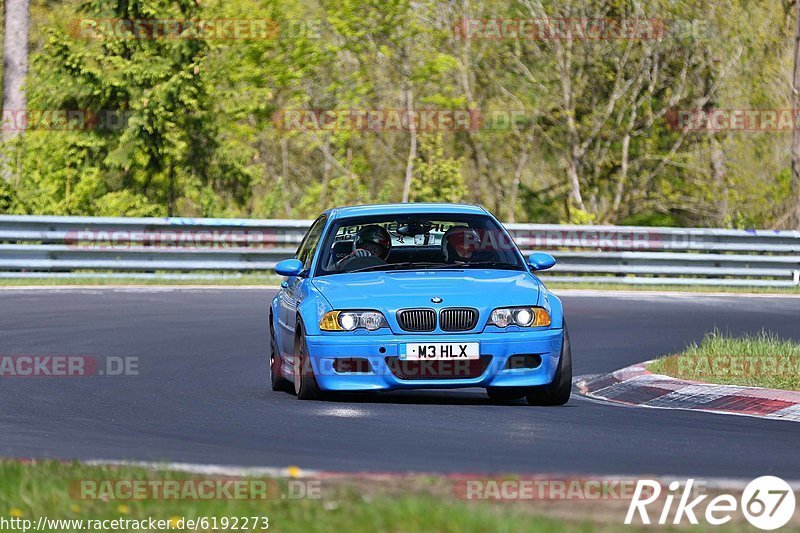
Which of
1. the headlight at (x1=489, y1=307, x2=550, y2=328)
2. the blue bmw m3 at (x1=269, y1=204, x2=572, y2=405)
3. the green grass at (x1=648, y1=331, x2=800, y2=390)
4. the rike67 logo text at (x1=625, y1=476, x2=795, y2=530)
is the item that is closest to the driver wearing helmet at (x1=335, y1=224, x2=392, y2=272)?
the blue bmw m3 at (x1=269, y1=204, x2=572, y2=405)

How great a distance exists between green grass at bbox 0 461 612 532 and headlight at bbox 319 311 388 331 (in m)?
4.01

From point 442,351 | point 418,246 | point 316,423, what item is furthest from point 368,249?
point 316,423

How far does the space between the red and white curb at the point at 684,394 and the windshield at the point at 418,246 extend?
152cm

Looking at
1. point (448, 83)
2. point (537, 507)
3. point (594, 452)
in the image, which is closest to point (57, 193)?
point (448, 83)

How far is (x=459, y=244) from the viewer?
480 inches

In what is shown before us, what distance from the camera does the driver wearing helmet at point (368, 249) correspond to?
12.1m

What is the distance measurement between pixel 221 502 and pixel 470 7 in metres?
33.9

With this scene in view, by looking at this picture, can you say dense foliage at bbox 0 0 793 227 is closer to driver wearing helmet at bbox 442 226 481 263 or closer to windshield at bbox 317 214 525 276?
windshield at bbox 317 214 525 276

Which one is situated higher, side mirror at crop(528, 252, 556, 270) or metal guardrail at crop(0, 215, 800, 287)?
side mirror at crop(528, 252, 556, 270)

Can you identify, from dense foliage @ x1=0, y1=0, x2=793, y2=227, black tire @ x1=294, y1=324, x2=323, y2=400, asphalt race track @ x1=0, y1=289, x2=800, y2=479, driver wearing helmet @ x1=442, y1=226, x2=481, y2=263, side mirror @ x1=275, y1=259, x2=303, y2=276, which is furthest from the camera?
dense foliage @ x1=0, y1=0, x2=793, y2=227

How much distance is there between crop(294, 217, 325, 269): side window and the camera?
12.7 m

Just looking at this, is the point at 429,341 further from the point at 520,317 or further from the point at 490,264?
the point at 490,264

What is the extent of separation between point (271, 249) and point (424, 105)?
762 inches

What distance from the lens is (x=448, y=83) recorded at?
44.2m
